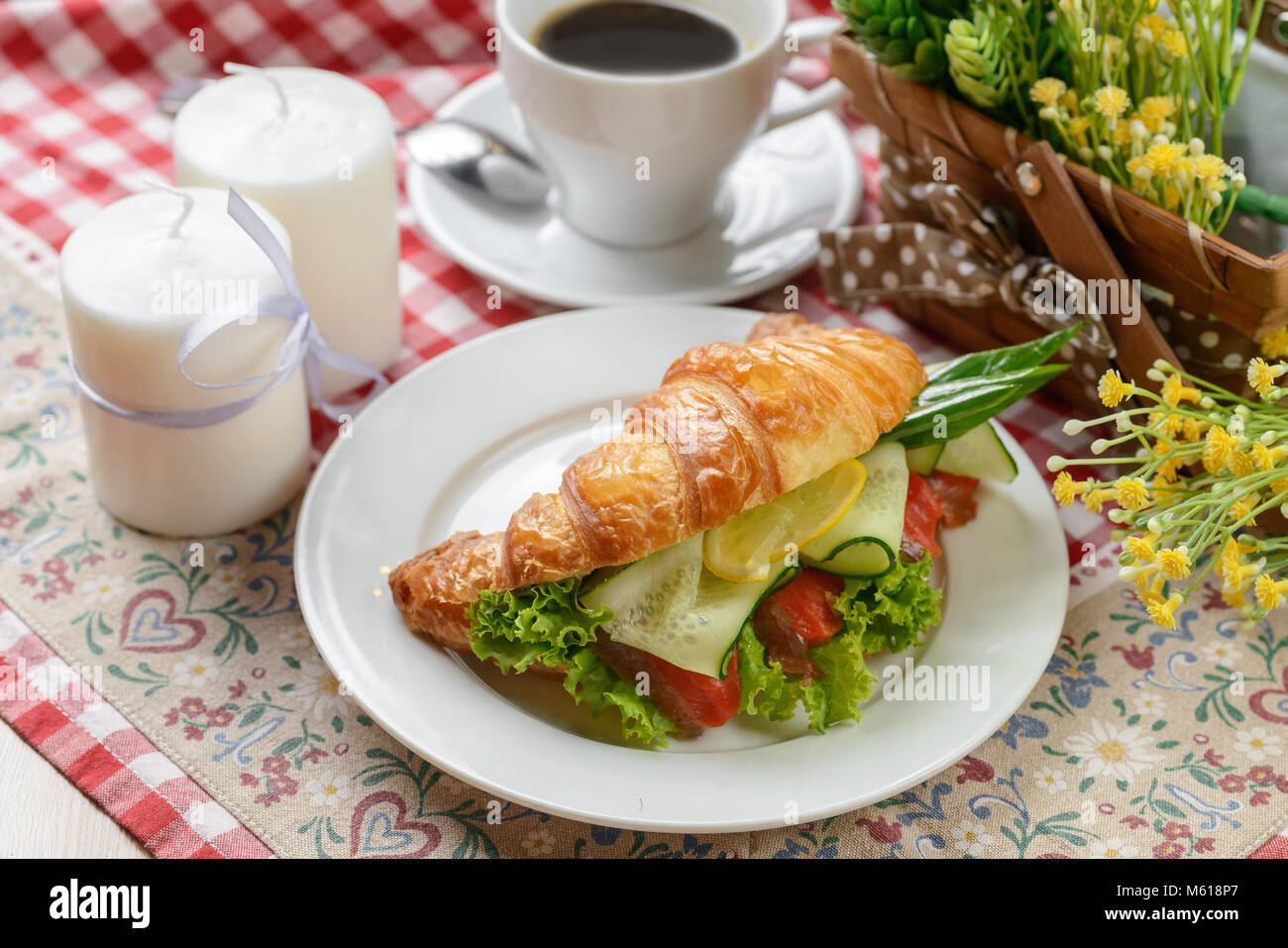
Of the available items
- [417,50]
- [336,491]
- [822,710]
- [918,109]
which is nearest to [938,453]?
[822,710]

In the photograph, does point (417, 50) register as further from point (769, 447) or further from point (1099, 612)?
point (1099, 612)

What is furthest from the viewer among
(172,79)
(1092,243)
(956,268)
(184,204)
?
(172,79)

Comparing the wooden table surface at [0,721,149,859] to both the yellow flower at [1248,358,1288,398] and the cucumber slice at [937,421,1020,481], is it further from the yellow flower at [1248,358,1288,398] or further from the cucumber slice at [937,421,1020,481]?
the yellow flower at [1248,358,1288,398]

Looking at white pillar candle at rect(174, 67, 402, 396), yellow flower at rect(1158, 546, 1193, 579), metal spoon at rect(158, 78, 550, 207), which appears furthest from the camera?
metal spoon at rect(158, 78, 550, 207)

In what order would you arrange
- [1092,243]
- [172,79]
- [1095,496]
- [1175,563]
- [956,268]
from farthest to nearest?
[172,79], [956,268], [1092,243], [1095,496], [1175,563]

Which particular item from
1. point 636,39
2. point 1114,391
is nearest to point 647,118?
point 636,39

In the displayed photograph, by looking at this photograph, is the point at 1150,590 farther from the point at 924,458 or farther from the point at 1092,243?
the point at 1092,243

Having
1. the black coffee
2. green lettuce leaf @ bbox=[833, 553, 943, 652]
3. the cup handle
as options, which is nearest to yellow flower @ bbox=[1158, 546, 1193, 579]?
green lettuce leaf @ bbox=[833, 553, 943, 652]

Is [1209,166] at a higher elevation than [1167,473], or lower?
higher
